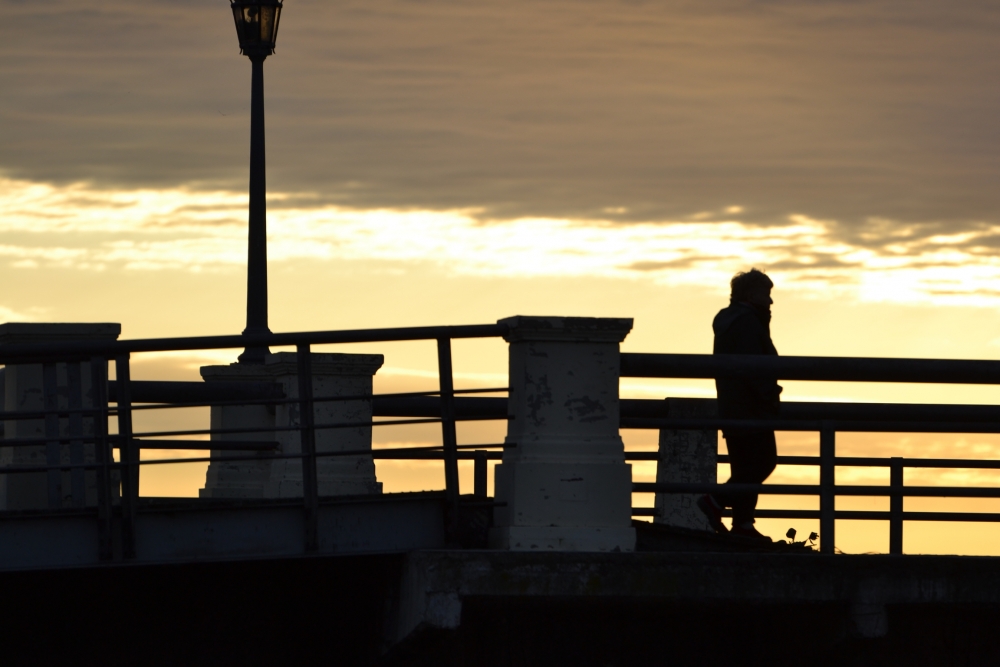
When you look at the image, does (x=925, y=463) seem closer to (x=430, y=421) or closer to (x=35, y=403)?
(x=430, y=421)

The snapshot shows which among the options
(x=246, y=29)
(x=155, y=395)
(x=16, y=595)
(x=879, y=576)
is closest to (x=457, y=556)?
(x=879, y=576)

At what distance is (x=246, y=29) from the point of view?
17.7 m

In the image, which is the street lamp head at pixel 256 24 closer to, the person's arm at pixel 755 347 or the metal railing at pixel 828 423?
the person's arm at pixel 755 347

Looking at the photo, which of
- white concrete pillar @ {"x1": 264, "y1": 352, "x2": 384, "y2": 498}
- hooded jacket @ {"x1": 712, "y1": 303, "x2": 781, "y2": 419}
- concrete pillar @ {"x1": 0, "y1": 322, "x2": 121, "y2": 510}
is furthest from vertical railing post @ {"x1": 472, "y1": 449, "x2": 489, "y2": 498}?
hooded jacket @ {"x1": 712, "y1": 303, "x2": 781, "y2": 419}

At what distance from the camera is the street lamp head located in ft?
58.1

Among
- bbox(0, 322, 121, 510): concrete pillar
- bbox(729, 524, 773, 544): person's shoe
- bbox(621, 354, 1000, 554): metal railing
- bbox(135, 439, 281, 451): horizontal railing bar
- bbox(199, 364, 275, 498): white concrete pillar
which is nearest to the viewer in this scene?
bbox(621, 354, 1000, 554): metal railing

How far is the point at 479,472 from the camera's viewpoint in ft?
48.9

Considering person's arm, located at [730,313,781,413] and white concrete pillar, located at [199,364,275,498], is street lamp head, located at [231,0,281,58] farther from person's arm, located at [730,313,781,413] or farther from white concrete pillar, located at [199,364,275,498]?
person's arm, located at [730,313,781,413]

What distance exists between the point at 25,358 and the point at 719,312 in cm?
427

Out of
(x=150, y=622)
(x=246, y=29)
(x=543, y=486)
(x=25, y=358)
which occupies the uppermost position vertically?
(x=246, y=29)

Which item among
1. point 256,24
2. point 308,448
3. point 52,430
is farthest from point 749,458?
point 256,24

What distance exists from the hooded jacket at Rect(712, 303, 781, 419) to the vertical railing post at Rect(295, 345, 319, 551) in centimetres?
266

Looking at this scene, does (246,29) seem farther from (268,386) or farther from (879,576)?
(879,576)

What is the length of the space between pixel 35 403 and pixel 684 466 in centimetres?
542
